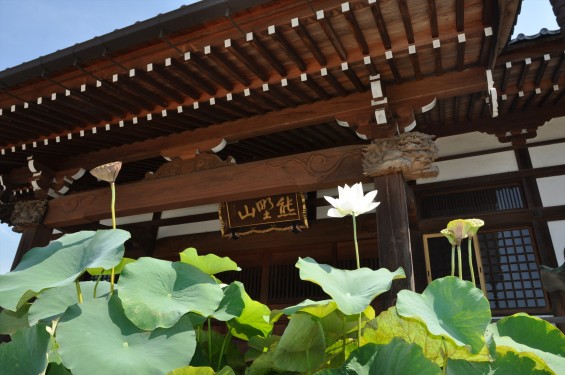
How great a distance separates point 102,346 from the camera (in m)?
0.99

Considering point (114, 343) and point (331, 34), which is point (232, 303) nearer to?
point (114, 343)

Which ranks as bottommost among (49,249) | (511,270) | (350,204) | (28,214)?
(49,249)

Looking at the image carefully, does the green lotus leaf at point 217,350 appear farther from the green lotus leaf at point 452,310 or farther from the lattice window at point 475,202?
the lattice window at point 475,202

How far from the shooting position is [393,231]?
346 centimetres

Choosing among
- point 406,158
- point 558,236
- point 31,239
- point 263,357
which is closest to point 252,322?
point 263,357

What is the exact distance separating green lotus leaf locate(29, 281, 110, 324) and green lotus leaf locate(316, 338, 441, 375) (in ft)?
2.67

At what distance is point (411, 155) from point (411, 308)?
2.91m

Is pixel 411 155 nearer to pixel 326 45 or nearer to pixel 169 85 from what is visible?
pixel 326 45

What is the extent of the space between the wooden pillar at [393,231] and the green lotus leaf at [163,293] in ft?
7.54

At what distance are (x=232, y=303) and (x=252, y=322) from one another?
0.19 meters

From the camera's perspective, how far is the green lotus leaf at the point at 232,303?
3.86 ft

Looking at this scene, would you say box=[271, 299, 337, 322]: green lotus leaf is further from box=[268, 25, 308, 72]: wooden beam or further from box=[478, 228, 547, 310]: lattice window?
box=[478, 228, 547, 310]: lattice window

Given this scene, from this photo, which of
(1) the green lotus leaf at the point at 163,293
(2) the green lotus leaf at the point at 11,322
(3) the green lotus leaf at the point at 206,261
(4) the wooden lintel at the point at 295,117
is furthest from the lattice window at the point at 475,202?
(2) the green lotus leaf at the point at 11,322

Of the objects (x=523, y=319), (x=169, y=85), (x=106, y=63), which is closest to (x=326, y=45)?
(x=169, y=85)
